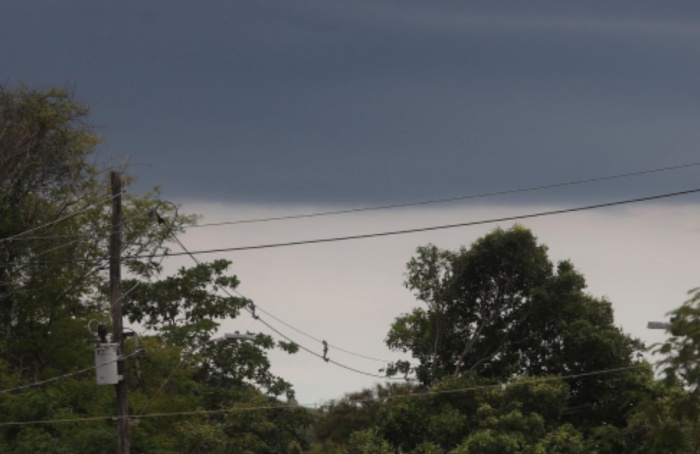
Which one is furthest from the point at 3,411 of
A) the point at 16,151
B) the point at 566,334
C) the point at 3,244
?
the point at 566,334

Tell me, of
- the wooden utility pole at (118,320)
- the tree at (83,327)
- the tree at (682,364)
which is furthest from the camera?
the tree at (83,327)

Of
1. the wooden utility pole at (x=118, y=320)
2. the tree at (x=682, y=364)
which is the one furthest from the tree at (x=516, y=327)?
the tree at (x=682, y=364)

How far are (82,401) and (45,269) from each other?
720 cm

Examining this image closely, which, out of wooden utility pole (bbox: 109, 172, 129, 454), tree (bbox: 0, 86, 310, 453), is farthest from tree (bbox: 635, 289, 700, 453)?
tree (bbox: 0, 86, 310, 453)

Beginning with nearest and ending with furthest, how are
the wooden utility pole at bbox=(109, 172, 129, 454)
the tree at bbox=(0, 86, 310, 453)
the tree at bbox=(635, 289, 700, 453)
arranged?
the tree at bbox=(635, 289, 700, 453), the wooden utility pole at bbox=(109, 172, 129, 454), the tree at bbox=(0, 86, 310, 453)

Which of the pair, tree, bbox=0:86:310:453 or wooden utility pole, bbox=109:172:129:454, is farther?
tree, bbox=0:86:310:453

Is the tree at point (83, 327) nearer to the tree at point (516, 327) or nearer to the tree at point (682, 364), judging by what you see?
the tree at point (516, 327)

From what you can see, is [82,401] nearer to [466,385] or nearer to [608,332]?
[466,385]

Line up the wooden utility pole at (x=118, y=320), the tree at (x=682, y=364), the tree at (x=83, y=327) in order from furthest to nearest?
the tree at (x=83, y=327)
the wooden utility pole at (x=118, y=320)
the tree at (x=682, y=364)

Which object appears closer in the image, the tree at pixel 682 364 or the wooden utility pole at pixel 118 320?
the tree at pixel 682 364

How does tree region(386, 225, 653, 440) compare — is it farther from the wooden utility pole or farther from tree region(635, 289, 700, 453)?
tree region(635, 289, 700, 453)

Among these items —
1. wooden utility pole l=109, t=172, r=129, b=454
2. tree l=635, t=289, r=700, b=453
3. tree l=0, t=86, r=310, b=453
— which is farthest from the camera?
tree l=0, t=86, r=310, b=453

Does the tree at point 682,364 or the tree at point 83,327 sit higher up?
the tree at point 83,327

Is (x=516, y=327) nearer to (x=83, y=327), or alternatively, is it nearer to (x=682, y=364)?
(x=83, y=327)
